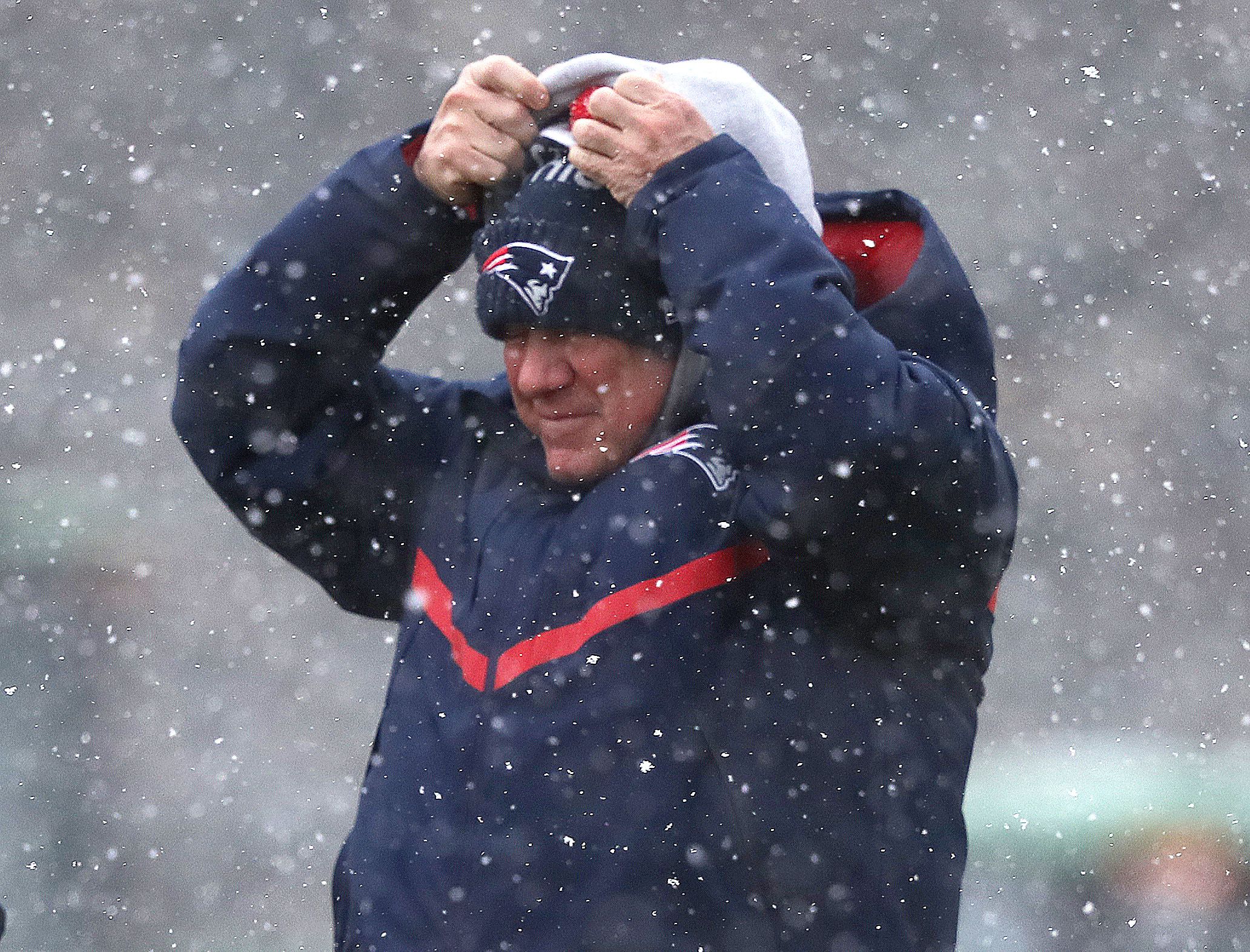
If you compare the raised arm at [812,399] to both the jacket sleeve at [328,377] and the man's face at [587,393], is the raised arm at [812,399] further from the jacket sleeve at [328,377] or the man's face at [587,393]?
the jacket sleeve at [328,377]

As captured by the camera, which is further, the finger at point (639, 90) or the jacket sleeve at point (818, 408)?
the finger at point (639, 90)

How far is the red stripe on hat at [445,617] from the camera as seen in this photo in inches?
65.8

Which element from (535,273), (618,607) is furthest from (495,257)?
(618,607)

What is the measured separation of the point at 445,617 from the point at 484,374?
5850 mm

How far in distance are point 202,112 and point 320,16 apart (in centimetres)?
106

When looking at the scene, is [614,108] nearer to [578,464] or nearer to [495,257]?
[495,257]

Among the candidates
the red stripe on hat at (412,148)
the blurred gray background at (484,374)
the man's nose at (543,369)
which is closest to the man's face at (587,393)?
the man's nose at (543,369)

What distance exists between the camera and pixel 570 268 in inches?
66.4

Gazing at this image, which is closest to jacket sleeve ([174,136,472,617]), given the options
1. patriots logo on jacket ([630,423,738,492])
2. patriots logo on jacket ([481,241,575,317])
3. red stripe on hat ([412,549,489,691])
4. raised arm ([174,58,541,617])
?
raised arm ([174,58,541,617])

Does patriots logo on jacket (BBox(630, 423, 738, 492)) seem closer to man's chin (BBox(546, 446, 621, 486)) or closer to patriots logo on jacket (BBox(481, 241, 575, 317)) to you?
man's chin (BBox(546, 446, 621, 486))

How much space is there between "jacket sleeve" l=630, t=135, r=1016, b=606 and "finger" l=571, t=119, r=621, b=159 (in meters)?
0.08

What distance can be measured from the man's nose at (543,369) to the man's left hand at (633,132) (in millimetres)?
169

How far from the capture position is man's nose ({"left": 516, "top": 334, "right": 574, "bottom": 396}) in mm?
1729

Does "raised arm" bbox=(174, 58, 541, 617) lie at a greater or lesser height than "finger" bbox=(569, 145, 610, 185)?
lesser
